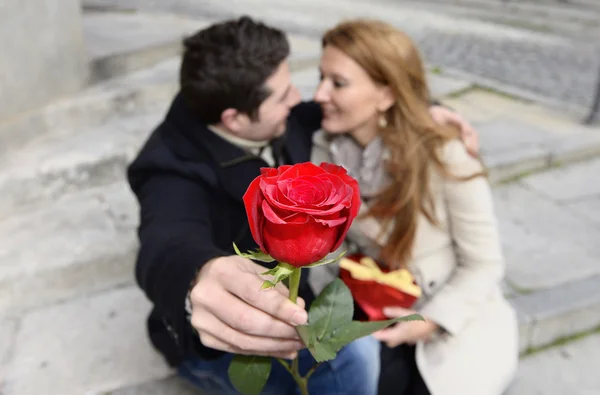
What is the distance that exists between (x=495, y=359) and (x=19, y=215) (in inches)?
97.3

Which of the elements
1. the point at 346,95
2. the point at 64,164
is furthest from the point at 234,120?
the point at 64,164

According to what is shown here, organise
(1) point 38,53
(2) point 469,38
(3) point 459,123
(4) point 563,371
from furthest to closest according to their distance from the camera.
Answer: (2) point 469,38
(1) point 38,53
(4) point 563,371
(3) point 459,123

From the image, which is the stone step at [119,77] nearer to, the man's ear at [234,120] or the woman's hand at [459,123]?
the man's ear at [234,120]

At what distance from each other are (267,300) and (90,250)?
2098 millimetres

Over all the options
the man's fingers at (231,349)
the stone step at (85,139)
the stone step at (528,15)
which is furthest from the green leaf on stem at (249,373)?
the stone step at (528,15)

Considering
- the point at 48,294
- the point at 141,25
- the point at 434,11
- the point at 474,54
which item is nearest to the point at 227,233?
the point at 48,294

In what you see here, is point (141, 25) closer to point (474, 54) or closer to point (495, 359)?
point (474, 54)

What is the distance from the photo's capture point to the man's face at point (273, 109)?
181 cm

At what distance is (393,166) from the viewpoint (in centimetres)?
185

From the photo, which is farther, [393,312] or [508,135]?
[508,135]

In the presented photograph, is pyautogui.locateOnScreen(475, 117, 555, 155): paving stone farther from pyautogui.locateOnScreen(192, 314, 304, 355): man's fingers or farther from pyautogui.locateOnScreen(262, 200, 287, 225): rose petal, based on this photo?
pyautogui.locateOnScreen(262, 200, 287, 225): rose petal

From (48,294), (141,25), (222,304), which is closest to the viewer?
(222,304)

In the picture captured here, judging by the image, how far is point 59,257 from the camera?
2.73 meters

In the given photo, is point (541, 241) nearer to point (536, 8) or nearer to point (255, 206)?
point (255, 206)
